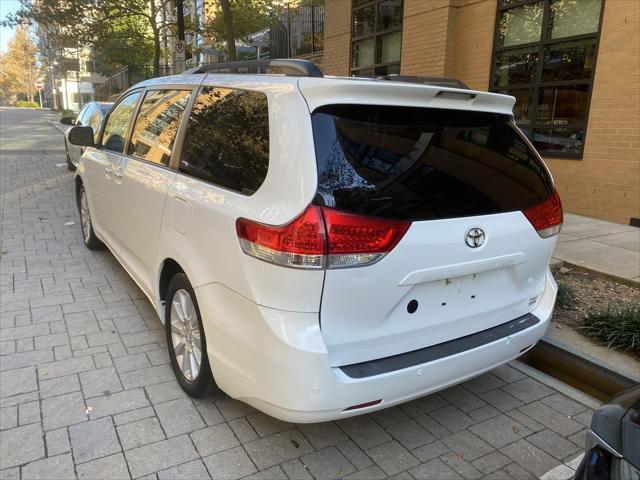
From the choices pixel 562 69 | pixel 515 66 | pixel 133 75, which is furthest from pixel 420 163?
pixel 133 75

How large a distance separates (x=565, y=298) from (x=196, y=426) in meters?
3.15

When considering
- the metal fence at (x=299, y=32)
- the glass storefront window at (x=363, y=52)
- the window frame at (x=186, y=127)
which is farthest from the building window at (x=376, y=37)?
the window frame at (x=186, y=127)

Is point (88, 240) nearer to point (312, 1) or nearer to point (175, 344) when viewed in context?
point (175, 344)

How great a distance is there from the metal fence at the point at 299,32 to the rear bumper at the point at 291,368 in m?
13.5

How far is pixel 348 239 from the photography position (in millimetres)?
2146

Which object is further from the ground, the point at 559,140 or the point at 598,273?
the point at 559,140

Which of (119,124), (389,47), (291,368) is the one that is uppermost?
(389,47)

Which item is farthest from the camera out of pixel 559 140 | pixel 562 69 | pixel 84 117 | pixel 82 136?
pixel 84 117

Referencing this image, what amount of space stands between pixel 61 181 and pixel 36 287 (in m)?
6.71

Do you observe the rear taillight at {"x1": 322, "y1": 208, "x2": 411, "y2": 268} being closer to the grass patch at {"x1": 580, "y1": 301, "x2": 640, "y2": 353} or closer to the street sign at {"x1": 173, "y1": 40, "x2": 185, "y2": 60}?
the grass patch at {"x1": 580, "y1": 301, "x2": 640, "y2": 353}

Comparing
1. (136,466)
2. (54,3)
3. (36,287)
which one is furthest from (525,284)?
(54,3)

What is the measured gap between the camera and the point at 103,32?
15.4 metres

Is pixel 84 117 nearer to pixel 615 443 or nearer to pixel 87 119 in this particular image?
pixel 87 119

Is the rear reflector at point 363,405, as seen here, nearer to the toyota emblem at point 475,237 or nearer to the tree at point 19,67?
the toyota emblem at point 475,237
